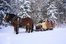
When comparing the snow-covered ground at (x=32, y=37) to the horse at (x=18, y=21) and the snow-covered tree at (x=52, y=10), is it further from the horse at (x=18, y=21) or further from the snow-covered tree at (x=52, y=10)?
the snow-covered tree at (x=52, y=10)

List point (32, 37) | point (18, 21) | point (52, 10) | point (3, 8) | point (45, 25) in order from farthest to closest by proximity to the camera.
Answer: point (52, 10), point (45, 25), point (3, 8), point (18, 21), point (32, 37)

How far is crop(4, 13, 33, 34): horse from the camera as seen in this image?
2580 millimetres

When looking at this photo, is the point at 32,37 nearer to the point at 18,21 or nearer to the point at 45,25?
the point at 18,21

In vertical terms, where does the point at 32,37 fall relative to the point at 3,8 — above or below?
below

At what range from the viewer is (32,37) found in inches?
94.0

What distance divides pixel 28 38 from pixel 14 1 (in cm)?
69

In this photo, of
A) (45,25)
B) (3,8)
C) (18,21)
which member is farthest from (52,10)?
(3,8)

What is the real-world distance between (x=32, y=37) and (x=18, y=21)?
0.37 metres

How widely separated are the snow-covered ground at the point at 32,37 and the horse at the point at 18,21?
70mm

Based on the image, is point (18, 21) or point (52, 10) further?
point (52, 10)

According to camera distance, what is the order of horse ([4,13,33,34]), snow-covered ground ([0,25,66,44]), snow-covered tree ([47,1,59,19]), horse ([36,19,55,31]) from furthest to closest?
snow-covered tree ([47,1,59,19]), horse ([36,19,55,31]), horse ([4,13,33,34]), snow-covered ground ([0,25,66,44])

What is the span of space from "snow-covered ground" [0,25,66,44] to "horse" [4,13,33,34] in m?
0.07

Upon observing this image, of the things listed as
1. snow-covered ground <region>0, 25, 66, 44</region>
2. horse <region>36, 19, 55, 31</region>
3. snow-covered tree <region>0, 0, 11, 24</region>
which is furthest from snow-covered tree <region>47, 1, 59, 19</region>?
snow-covered tree <region>0, 0, 11, 24</region>

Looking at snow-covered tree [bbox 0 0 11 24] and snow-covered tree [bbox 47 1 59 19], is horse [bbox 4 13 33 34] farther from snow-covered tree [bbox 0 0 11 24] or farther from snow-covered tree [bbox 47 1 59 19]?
snow-covered tree [bbox 47 1 59 19]
